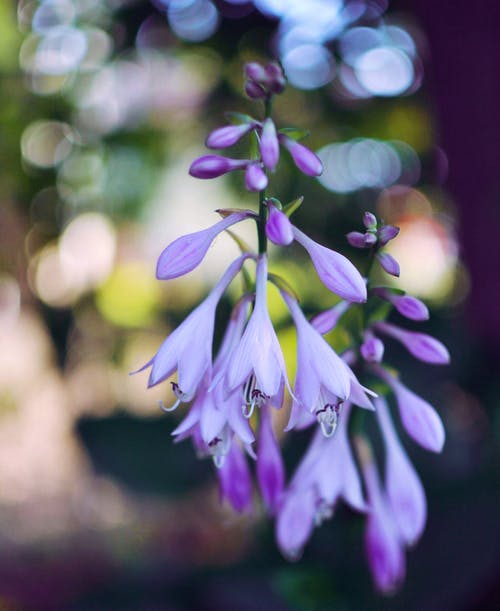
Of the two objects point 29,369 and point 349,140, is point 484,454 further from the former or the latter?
point 29,369

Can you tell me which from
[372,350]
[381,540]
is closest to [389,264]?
[372,350]

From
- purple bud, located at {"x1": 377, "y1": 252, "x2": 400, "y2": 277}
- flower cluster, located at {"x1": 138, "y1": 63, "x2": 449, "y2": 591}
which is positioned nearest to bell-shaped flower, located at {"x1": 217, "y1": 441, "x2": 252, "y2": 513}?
flower cluster, located at {"x1": 138, "y1": 63, "x2": 449, "y2": 591}

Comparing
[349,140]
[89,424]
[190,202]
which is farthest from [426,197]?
[89,424]

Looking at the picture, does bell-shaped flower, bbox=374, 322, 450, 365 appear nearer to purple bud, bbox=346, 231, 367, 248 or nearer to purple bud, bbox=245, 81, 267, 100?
purple bud, bbox=346, 231, 367, 248

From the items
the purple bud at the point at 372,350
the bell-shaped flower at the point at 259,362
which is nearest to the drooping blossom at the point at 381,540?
the purple bud at the point at 372,350

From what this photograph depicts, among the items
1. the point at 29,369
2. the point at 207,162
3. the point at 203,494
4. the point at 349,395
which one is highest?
the point at 207,162

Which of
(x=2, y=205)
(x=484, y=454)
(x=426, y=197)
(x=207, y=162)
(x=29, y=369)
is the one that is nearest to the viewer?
(x=207, y=162)
